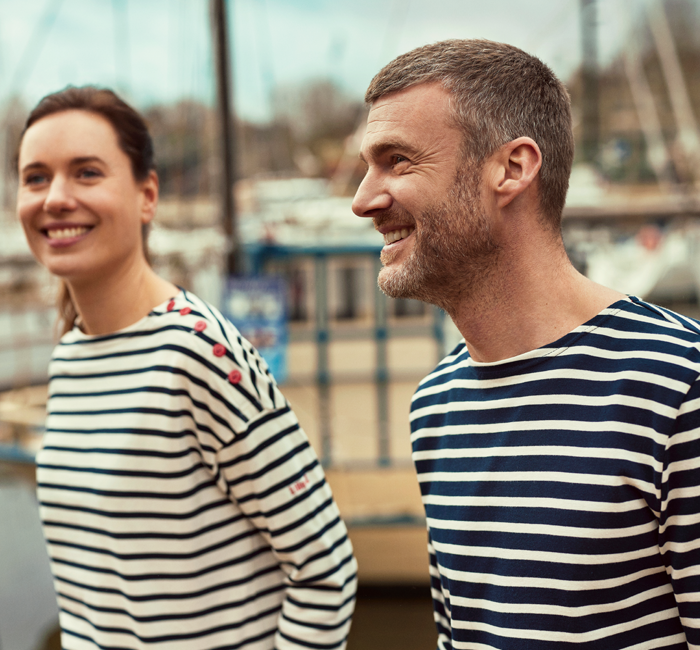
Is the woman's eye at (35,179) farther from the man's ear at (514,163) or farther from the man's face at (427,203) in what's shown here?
the man's ear at (514,163)

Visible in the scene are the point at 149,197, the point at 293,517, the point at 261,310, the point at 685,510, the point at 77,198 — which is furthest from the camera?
the point at 261,310

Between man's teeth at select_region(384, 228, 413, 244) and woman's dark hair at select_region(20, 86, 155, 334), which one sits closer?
man's teeth at select_region(384, 228, 413, 244)

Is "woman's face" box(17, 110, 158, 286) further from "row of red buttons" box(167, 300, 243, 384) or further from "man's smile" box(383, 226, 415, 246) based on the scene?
"man's smile" box(383, 226, 415, 246)

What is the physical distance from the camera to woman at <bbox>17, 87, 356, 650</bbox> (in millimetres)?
1098

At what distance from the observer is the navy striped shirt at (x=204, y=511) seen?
109 cm

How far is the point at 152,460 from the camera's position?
3.64 ft

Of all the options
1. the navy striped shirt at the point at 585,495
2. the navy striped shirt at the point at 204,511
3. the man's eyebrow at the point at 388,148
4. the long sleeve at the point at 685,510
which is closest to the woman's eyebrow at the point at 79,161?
the navy striped shirt at the point at 204,511

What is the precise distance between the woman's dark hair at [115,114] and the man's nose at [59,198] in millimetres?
112

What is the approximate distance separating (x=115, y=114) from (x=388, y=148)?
1.86 feet

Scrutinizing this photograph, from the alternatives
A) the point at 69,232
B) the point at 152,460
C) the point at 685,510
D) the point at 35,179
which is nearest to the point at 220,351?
the point at 152,460

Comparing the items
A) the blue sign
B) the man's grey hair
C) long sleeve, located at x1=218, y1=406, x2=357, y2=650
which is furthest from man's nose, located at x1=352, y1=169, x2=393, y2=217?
the blue sign

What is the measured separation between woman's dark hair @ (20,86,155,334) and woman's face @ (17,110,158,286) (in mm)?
14

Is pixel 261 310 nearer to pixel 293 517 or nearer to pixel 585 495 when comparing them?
pixel 293 517

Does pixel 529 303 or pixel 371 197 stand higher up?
pixel 371 197
